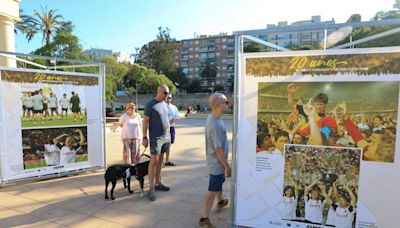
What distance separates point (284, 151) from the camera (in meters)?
2.95

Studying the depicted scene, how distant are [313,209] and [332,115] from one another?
38.1 inches

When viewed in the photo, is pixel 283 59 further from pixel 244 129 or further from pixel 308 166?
pixel 308 166

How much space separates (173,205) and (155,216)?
0.42 m

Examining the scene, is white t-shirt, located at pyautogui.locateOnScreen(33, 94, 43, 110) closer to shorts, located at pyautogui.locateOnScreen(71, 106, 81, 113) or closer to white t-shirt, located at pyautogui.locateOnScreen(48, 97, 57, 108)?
white t-shirt, located at pyautogui.locateOnScreen(48, 97, 57, 108)

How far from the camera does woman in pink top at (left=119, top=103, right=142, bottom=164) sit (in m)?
5.75

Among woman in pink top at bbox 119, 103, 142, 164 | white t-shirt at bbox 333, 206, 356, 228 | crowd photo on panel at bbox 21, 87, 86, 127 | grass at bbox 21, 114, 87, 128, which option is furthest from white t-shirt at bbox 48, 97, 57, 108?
white t-shirt at bbox 333, 206, 356, 228

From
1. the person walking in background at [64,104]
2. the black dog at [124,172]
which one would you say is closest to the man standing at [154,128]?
the black dog at [124,172]

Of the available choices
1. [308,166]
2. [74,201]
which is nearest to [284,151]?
[308,166]

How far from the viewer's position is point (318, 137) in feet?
9.24

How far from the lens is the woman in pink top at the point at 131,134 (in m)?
5.75

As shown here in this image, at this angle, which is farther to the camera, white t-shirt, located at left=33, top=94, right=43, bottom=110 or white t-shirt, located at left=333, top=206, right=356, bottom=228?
white t-shirt, located at left=33, top=94, right=43, bottom=110

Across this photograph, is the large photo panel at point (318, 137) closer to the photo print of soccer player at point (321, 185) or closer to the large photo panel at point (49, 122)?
the photo print of soccer player at point (321, 185)

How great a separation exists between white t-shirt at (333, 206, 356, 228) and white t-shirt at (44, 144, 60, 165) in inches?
191

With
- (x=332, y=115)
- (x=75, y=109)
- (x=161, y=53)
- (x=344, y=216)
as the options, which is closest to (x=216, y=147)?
(x=332, y=115)
